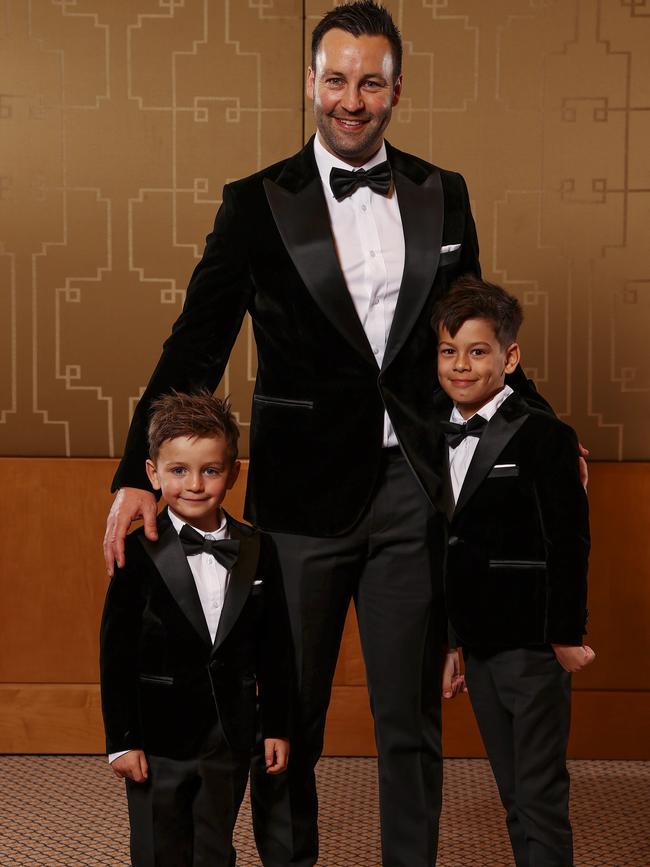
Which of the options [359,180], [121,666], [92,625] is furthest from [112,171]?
[121,666]

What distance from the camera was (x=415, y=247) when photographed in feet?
5.64

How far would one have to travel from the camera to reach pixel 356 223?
174 cm

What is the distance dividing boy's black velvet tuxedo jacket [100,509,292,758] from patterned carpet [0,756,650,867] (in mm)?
714

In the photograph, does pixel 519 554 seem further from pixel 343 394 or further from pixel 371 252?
pixel 371 252

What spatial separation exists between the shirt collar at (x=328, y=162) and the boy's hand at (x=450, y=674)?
806 mm

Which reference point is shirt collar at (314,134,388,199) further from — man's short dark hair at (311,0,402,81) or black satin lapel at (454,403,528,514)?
black satin lapel at (454,403,528,514)

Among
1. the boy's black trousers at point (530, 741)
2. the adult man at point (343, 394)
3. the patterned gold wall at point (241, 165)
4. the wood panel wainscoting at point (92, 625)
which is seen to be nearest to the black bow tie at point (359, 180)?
the adult man at point (343, 394)

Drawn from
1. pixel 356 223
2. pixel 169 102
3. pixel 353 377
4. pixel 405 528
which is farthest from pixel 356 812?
pixel 169 102

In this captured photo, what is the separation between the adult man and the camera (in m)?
1.68

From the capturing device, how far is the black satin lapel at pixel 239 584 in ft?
5.29

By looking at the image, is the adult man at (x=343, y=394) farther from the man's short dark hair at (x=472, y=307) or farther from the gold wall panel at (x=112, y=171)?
the gold wall panel at (x=112, y=171)

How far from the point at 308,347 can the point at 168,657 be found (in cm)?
53

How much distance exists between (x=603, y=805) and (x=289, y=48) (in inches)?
81.9

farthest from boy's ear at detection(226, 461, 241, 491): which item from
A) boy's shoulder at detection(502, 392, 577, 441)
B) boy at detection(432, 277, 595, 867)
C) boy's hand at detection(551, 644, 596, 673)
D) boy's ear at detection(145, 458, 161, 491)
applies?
boy's hand at detection(551, 644, 596, 673)
